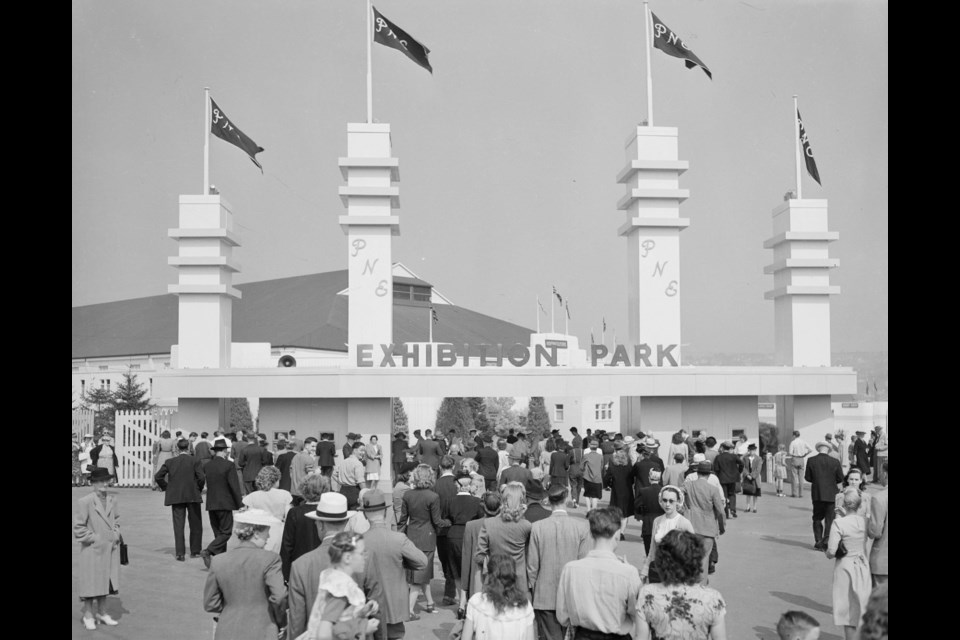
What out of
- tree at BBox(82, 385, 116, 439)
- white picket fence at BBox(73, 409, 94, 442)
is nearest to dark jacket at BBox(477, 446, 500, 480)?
white picket fence at BBox(73, 409, 94, 442)

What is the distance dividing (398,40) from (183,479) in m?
23.0

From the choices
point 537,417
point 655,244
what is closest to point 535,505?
point 655,244

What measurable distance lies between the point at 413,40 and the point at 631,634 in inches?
1156

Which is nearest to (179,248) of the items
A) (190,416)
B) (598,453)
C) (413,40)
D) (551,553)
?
(190,416)

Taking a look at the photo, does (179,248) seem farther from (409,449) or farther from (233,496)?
(233,496)

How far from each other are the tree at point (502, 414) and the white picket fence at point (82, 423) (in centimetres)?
2724

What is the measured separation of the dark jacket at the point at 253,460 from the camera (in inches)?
691

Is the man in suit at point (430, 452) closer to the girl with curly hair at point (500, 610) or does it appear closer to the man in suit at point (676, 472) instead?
the man in suit at point (676, 472)

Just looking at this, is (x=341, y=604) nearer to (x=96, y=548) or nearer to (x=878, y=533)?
(x=96, y=548)

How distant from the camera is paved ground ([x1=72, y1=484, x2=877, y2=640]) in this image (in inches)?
390

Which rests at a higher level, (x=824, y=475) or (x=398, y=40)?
(x=398, y=40)

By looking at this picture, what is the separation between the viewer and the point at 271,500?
1004 centimetres

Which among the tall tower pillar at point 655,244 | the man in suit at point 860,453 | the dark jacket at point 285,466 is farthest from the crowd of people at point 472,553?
the tall tower pillar at point 655,244

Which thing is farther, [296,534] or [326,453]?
[326,453]
